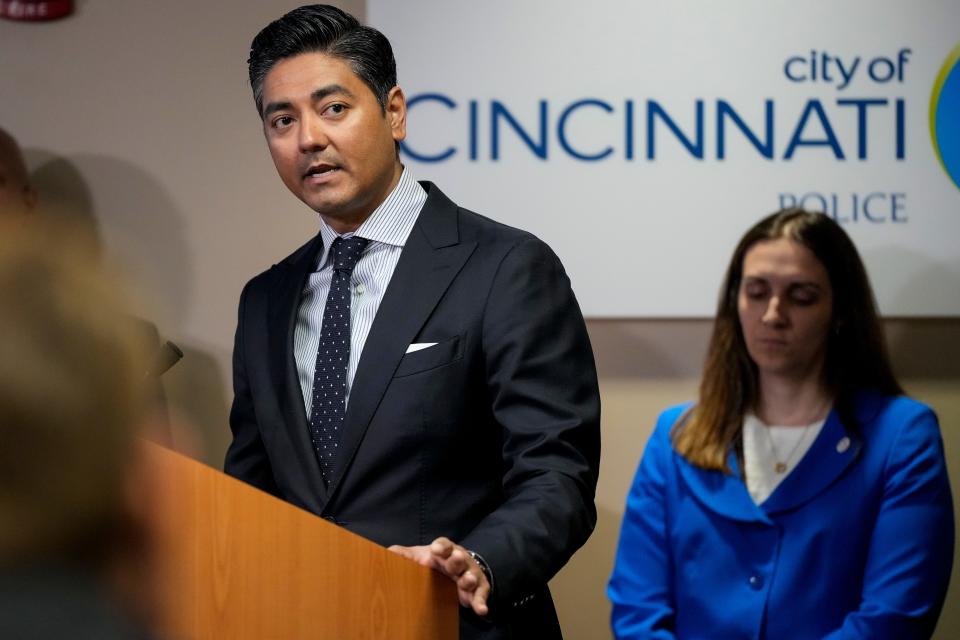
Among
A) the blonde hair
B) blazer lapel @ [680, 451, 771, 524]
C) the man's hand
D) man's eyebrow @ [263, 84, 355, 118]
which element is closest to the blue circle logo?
blazer lapel @ [680, 451, 771, 524]

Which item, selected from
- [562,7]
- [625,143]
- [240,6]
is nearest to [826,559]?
[625,143]

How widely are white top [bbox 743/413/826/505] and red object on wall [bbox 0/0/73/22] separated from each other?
231 centimetres

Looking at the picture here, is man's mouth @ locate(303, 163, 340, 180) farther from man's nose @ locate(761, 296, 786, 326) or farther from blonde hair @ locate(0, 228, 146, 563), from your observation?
blonde hair @ locate(0, 228, 146, 563)

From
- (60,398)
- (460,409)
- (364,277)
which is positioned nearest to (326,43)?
(364,277)

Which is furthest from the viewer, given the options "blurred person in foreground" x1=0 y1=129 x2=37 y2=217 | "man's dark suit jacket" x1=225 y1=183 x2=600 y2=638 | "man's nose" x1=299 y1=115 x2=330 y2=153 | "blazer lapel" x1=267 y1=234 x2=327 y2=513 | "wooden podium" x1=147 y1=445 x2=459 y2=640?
"blurred person in foreground" x1=0 y1=129 x2=37 y2=217

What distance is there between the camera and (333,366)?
200 cm

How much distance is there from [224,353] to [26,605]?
315 centimetres

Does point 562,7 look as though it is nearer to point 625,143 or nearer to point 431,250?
point 625,143

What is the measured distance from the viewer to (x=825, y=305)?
2.95m

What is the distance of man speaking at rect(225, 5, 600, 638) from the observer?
184cm

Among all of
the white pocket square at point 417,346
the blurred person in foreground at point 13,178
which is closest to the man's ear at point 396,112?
the white pocket square at point 417,346

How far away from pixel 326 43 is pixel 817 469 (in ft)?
4.72

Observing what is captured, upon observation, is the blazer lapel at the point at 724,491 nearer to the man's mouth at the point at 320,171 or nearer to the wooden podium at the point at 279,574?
the man's mouth at the point at 320,171

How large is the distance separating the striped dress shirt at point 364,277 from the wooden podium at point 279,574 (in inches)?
27.5
